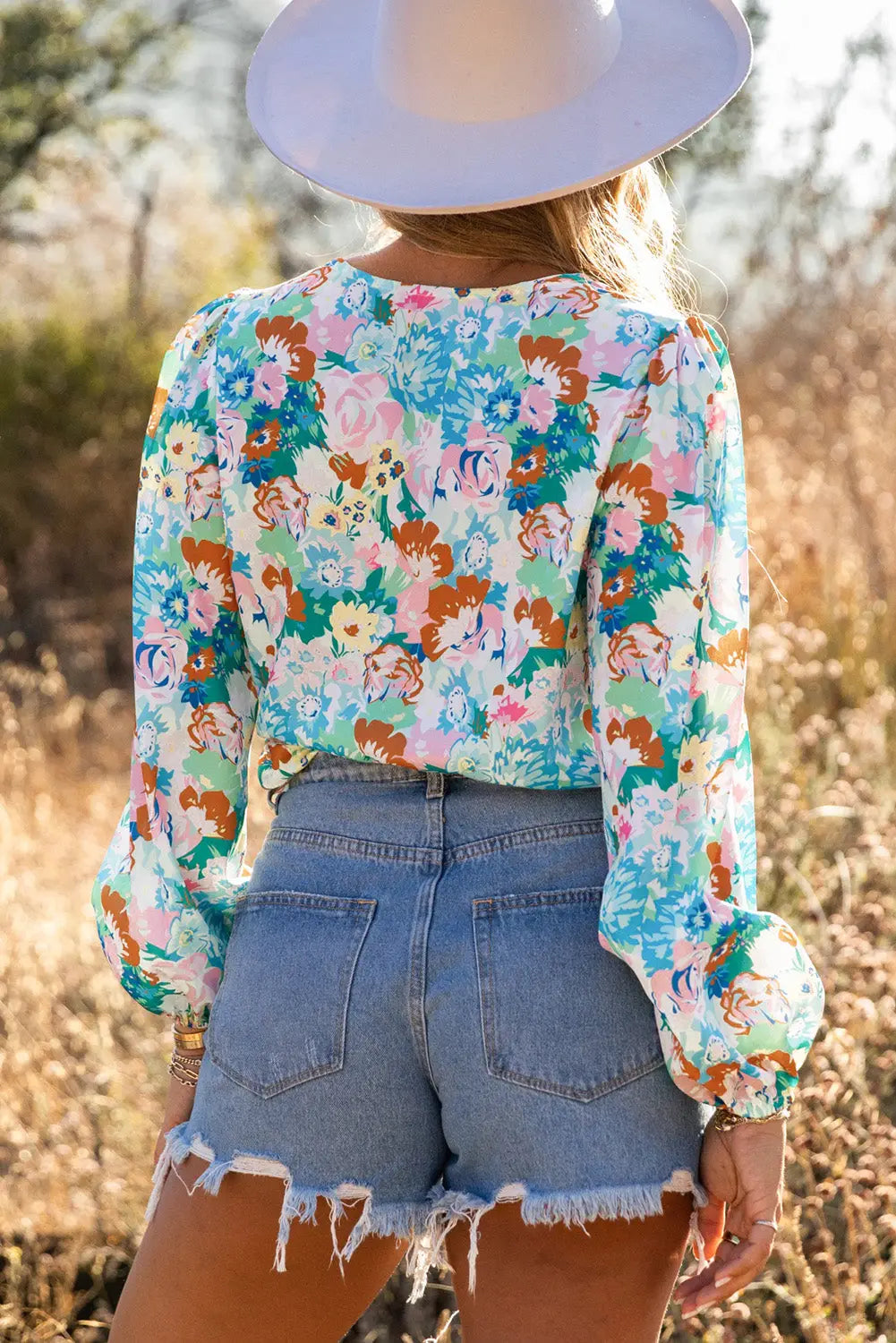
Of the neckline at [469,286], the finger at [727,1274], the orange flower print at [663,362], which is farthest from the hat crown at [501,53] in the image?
the finger at [727,1274]

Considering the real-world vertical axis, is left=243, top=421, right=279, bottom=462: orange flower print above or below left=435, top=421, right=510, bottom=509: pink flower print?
above

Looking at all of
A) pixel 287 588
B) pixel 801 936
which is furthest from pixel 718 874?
pixel 801 936

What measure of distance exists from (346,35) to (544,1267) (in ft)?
4.19

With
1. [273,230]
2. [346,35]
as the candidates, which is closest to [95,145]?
[273,230]

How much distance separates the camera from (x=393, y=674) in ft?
4.81

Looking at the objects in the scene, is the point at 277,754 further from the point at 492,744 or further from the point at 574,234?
the point at 574,234

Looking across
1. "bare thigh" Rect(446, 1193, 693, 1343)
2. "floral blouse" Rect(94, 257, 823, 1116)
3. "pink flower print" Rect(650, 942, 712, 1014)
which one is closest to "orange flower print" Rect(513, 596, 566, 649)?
"floral blouse" Rect(94, 257, 823, 1116)

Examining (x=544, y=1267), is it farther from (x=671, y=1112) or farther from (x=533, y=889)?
(x=533, y=889)

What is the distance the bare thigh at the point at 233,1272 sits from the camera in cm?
142

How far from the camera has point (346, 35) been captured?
1616mm

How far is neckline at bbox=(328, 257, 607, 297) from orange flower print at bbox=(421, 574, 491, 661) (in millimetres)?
276

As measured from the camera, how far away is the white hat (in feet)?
4.69

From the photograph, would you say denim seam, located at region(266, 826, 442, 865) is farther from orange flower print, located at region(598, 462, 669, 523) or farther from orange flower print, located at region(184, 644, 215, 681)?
orange flower print, located at region(598, 462, 669, 523)

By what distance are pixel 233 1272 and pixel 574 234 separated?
3.51 feet
